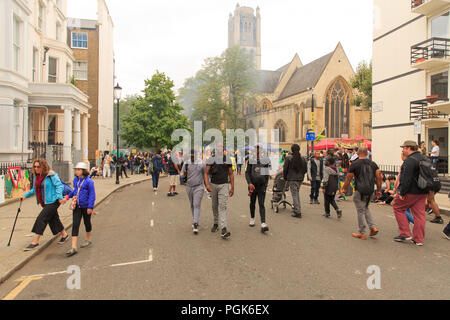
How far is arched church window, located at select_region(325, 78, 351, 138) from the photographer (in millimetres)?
49219

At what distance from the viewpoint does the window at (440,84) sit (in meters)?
18.3

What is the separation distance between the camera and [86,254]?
5828 millimetres

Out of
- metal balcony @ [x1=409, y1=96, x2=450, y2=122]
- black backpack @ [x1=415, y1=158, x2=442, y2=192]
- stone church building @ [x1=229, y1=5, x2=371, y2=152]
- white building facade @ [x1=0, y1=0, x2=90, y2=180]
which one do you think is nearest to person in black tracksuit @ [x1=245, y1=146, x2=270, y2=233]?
black backpack @ [x1=415, y1=158, x2=442, y2=192]

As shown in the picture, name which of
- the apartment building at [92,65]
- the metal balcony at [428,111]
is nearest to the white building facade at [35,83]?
the apartment building at [92,65]

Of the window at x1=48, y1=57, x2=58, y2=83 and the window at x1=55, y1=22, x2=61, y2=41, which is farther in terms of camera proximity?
the window at x1=55, y1=22, x2=61, y2=41

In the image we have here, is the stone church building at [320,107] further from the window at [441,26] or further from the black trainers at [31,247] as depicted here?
the black trainers at [31,247]

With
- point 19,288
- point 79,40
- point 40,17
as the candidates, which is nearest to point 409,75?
point 19,288

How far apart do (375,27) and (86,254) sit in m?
25.2

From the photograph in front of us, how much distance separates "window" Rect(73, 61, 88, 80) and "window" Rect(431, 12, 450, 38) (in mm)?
30612

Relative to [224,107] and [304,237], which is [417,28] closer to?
[304,237]

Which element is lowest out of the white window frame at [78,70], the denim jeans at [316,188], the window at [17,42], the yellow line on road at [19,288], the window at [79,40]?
the yellow line on road at [19,288]

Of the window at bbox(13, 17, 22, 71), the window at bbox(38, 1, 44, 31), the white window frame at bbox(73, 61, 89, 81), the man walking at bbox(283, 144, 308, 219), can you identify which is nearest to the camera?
the man walking at bbox(283, 144, 308, 219)

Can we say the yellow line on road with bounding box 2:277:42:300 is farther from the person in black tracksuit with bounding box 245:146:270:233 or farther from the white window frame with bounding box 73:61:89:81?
the white window frame with bounding box 73:61:89:81

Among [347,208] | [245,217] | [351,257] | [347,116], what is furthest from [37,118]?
[347,116]
